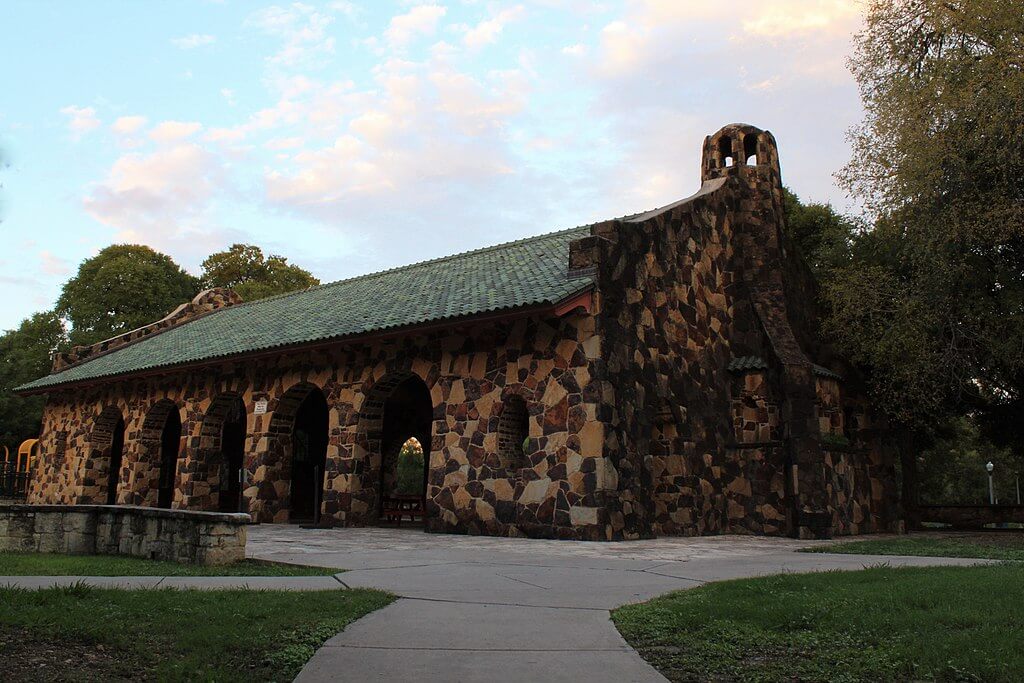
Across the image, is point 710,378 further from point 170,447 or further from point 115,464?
point 115,464

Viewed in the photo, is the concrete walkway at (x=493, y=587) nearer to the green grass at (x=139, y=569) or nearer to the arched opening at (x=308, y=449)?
the green grass at (x=139, y=569)

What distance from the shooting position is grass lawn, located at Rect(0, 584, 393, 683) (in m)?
4.12

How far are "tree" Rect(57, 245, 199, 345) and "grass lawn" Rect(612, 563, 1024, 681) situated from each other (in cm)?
4270

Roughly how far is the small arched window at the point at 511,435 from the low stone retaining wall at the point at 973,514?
13.3m

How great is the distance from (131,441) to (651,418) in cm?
1457

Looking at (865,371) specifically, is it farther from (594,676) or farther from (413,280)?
(594,676)

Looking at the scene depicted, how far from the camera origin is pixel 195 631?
4.76 m

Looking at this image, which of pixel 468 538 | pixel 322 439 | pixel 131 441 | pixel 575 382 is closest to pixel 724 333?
pixel 575 382

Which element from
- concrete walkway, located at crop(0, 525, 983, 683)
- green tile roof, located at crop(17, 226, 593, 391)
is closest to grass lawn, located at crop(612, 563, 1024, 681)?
concrete walkway, located at crop(0, 525, 983, 683)

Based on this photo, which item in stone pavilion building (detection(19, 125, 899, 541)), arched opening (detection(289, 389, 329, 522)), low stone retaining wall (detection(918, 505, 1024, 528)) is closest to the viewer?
stone pavilion building (detection(19, 125, 899, 541))

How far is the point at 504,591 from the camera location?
6.80 metres

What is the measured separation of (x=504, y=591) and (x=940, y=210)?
12805 mm

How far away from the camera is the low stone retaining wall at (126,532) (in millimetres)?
8773

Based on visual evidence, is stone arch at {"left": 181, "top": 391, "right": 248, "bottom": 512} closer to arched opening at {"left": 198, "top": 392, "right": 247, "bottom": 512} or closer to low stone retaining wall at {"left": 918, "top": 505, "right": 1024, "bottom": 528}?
arched opening at {"left": 198, "top": 392, "right": 247, "bottom": 512}
